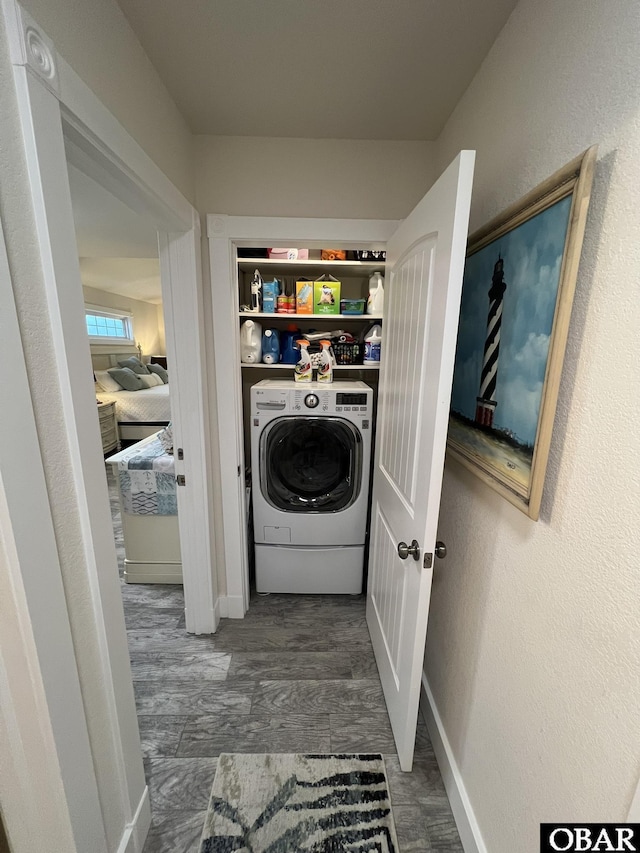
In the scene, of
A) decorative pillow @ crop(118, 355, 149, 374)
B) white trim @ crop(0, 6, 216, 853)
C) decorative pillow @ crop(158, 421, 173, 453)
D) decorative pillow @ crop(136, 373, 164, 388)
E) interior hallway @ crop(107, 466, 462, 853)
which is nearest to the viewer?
white trim @ crop(0, 6, 216, 853)

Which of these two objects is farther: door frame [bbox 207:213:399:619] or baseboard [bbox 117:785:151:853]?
door frame [bbox 207:213:399:619]

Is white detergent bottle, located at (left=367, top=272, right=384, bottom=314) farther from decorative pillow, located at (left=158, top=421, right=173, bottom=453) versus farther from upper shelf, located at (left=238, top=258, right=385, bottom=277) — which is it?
decorative pillow, located at (left=158, top=421, right=173, bottom=453)

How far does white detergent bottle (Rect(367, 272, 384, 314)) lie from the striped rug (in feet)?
6.67

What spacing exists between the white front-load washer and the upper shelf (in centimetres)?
65

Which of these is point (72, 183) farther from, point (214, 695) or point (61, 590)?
point (214, 695)

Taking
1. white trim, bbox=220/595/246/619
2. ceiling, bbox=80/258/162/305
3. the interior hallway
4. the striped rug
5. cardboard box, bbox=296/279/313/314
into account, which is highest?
ceiling, bbox=80/258/162/305

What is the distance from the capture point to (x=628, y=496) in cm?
58

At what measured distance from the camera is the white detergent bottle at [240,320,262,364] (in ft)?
6.51

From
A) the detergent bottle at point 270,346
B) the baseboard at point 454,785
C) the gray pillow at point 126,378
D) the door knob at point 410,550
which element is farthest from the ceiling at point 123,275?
the baseboard at point 454,785

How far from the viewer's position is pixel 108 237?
8.06 ft

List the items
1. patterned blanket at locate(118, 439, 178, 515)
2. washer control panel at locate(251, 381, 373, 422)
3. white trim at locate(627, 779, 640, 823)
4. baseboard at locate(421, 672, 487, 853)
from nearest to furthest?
1. white trim at locate(627, 779, 640, 823)
2. baseboard at locate(421, 672, 487, 853)
3. washer control panel at locate(251, 381, 373, 422)
4. patterned blanket at locate(118, 439, 178, 515)

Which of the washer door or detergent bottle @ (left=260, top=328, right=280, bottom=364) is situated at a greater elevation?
detergent bottle @ (left=260, top=328, right=280, bottom=364)

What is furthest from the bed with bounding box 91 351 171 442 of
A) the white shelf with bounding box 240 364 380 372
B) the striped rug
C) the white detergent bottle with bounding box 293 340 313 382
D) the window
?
the striped rug

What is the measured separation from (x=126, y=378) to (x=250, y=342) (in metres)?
3.79
